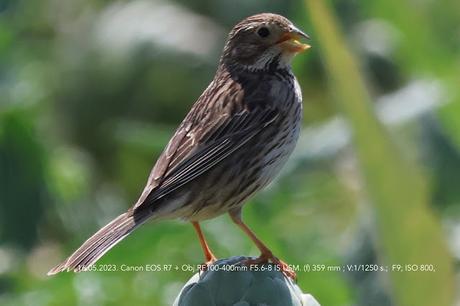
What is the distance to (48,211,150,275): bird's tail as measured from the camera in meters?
2.93

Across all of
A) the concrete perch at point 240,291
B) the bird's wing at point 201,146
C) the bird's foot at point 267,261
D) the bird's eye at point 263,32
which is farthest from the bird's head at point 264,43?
the concrete perch at point 240,291

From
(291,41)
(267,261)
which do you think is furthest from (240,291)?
(291,41)

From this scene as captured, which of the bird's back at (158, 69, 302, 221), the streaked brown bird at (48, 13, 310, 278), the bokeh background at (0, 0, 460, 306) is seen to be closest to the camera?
the bokeh background at (0, 0, 460, 306)

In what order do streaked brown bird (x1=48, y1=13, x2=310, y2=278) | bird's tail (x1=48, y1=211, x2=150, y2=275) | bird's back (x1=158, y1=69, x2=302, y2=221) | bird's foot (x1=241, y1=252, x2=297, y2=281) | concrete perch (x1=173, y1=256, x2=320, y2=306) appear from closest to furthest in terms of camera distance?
concrete perch (x1=173, y1=256, x2=320, y2=306), bird's foot (x1=241, y1=252, x2=297, y2=281), bird's tail (x1=48, y1=211, x2=150, y2=275), streaked brown bird (x1=48, y1=13, x2=310, y2=278), bird's back (x1=158, y1=69, x2=302, y2=221)

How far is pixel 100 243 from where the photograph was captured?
122 inches

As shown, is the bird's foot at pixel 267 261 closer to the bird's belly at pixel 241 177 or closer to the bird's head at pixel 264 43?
the bird's belly at pixel 241 177

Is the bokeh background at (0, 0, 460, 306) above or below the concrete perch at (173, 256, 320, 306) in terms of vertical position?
below

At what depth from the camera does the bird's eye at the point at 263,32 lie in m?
4.03

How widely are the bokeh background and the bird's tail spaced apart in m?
0.64

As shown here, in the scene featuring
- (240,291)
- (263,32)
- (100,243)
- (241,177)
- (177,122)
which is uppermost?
(240,291)

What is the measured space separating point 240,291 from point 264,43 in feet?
6.44

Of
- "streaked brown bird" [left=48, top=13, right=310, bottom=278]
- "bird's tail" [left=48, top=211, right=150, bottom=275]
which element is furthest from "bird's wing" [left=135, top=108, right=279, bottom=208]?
"bird's tail" [left=48, top=211, right=150, bottom=275]

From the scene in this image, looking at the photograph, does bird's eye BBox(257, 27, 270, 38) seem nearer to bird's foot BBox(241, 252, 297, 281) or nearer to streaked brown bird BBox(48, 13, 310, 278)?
streaked brown bird BBox(48, 13, 310, 278)

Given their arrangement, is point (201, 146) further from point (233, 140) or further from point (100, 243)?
point (100, 243)
